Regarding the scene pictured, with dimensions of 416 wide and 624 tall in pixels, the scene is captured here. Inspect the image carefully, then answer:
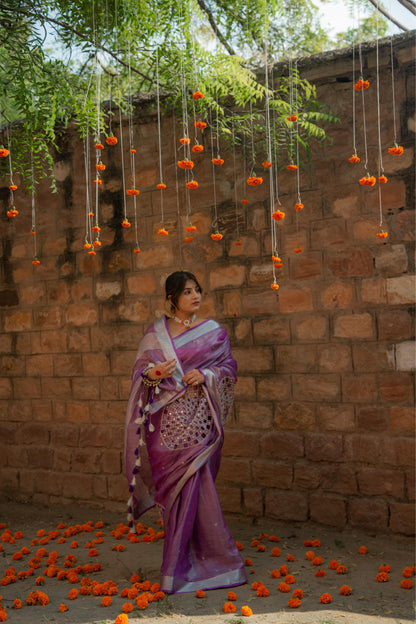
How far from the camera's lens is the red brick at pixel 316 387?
13.8 feet

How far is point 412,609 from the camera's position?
2936 millimetres

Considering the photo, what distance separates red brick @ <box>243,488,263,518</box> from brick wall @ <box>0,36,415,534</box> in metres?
0.01

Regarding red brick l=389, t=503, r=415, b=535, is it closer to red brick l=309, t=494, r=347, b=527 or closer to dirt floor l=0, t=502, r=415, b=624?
dirt floor l=0, t=502, r=415, b=624

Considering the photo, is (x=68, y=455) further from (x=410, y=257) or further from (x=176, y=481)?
(x=410, y=257)

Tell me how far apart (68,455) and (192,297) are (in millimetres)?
2366

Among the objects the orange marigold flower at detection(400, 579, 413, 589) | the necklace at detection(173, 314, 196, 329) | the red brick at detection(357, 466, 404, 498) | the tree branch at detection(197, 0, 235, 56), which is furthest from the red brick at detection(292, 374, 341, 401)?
the tree branch at detection(197, 0, 235, 56)

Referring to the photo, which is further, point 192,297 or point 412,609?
point 192,297

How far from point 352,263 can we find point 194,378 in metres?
1.46

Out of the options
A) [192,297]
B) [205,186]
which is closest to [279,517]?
[192,297]

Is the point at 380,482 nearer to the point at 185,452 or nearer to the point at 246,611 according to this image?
the point at 185,452

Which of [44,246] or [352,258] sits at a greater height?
[44,246]

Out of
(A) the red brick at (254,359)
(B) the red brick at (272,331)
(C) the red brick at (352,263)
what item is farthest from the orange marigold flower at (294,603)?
(C) the red brick at (352,263)

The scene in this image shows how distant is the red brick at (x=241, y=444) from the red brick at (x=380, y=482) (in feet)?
2.60

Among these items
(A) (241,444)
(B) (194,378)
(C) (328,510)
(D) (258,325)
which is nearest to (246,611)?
(B) (194,378)
